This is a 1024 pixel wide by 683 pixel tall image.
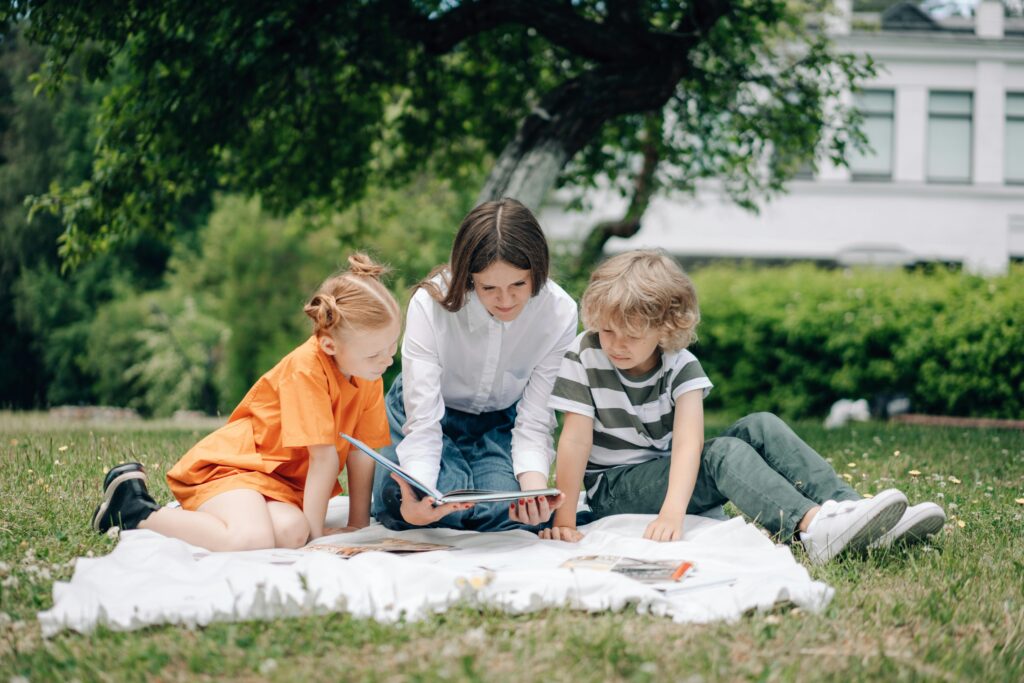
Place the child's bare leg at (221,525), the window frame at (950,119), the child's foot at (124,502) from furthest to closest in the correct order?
the window frame at (950,119), the child's foot at (124,502), the child's bare leg at (221,525)

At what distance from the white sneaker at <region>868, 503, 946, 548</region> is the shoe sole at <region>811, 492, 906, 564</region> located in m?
0.03

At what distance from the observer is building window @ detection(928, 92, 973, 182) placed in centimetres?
1956

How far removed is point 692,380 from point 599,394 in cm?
34

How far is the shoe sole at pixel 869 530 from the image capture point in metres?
3.04

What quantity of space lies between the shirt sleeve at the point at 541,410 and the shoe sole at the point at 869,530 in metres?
1.01

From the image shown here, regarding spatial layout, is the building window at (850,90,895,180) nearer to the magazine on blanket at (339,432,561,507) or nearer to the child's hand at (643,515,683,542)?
the child's hand at (643,515,683,542)

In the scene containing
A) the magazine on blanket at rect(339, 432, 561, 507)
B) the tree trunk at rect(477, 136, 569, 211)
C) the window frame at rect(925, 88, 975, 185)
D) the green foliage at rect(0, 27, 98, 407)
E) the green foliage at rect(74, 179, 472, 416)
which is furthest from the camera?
the window frame at rect(925, 88, 975, 185)

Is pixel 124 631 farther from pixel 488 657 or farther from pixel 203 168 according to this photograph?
pixel 203 168

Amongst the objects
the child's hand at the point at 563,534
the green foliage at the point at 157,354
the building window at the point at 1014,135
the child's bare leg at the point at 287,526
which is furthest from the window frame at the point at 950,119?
the child's bare leg at the point at 287,526

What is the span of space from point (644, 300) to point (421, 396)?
87cm

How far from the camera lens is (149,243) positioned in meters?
22.9

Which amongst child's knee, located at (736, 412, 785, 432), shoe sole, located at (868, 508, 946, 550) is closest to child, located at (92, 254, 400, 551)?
child's knee, located at (736, 412, 785, 432)

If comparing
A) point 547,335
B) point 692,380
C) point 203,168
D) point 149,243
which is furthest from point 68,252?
point 149,243

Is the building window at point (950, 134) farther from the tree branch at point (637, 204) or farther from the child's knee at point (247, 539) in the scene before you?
the child's knee at point (247, 539)
